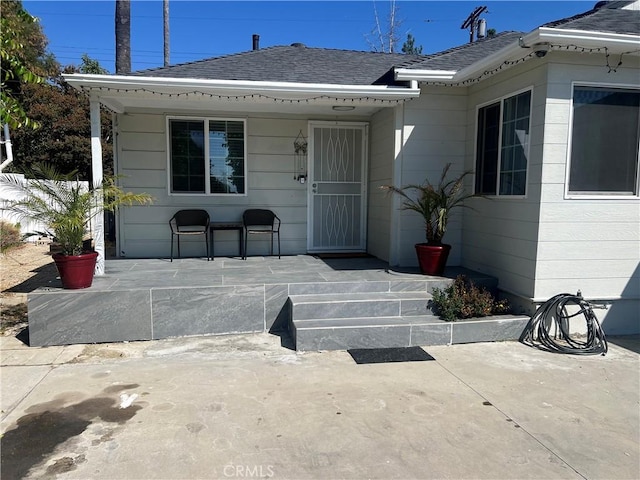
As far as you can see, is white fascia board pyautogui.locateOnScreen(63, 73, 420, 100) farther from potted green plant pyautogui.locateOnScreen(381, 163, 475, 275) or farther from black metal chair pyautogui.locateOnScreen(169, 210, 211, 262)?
black metal chair pyautogui.locateOnScreen(169, 210, 211, 262)

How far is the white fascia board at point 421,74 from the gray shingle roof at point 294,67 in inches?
18.4

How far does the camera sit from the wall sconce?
6.85 m

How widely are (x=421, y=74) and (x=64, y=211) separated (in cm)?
427

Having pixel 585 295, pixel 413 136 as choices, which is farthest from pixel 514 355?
pixel 413 136

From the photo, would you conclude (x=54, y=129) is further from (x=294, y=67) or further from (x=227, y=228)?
(x=294, y=67)

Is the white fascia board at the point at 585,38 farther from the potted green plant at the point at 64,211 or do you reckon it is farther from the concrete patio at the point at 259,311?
the potted green plant at the point at 64,211

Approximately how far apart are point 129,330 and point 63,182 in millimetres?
1682

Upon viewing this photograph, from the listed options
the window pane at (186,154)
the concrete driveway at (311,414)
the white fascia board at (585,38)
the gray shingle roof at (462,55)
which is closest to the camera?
the concrete driveway at (311,414)

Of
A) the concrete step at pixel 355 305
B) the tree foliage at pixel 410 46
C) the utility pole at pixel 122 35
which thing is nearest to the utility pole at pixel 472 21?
the concrete step at pixel 355 305

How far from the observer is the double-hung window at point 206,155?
6.60 meters

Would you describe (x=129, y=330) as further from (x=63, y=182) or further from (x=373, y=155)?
(x=373, y=155)

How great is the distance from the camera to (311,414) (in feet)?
9.54

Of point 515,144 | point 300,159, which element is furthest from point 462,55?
point 300,159

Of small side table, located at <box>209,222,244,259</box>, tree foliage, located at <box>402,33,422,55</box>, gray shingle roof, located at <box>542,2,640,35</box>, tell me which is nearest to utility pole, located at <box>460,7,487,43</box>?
gray shingle roof, located at <box>542,2,640,35</box>
